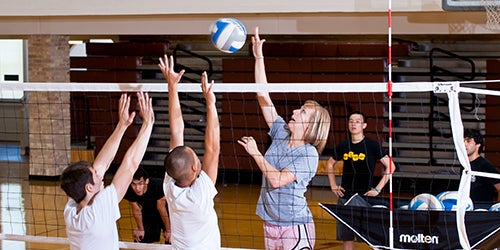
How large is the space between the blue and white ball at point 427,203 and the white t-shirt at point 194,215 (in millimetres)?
2617

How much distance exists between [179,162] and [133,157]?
49cm

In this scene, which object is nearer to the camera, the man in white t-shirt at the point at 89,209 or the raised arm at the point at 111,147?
the man in white t-shirt at the point at 89,209

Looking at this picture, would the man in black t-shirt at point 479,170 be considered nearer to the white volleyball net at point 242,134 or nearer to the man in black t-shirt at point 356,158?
the man in black t-shirt at point 356,158

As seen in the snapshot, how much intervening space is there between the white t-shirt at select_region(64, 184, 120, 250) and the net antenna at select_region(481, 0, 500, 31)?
20.9 ft

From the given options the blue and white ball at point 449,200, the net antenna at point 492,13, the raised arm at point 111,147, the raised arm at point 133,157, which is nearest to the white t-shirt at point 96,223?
the raised arm at point 133,157

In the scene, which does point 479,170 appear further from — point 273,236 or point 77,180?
point 77,180

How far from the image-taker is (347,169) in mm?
8812

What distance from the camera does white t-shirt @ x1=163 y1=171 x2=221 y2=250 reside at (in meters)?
5.04

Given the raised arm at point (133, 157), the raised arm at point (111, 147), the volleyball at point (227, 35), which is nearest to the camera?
the raised arm at point (133, 157)

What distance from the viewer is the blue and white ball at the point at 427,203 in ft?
23.6

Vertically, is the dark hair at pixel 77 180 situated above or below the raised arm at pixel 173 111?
below

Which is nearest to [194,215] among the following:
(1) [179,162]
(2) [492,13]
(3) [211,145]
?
(1) [179,162]

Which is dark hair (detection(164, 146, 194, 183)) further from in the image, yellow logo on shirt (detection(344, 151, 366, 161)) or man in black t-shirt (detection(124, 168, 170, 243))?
yellow logo on shirt (detection(344, 151, 366, 161))

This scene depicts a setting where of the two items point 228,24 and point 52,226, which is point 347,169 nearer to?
point 228,24
